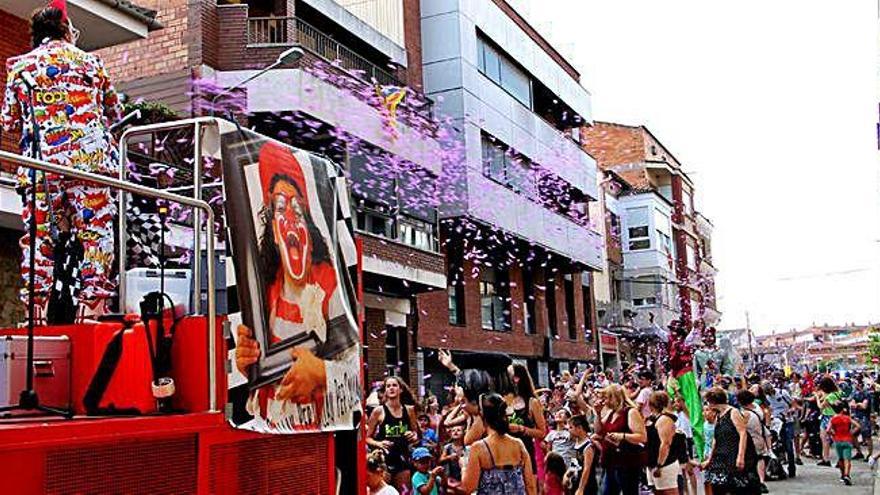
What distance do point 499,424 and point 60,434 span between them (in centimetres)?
442

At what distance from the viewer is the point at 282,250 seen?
14.0 ft

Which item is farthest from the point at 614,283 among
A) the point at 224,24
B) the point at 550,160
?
the point at 224,24

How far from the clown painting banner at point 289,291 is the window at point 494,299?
24455 millimetres

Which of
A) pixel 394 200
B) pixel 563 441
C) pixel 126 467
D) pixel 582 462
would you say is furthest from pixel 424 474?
pixel 394 200

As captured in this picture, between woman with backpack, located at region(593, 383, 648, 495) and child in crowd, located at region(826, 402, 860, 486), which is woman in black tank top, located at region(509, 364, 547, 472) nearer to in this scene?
woman with backpack, located at region(593, 383, 648, 495)

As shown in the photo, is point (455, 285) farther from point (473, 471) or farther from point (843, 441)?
point (473, 471)

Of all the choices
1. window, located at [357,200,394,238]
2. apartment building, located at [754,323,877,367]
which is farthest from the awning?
apartment building, located at [754,323,877,367]

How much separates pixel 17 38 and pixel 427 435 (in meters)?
7.32

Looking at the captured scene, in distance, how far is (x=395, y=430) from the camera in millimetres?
8859

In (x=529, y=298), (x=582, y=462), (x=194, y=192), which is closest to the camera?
(x=194, y=192)

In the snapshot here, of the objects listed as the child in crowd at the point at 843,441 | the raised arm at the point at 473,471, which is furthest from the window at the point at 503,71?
the raised arm at the point at 473,471

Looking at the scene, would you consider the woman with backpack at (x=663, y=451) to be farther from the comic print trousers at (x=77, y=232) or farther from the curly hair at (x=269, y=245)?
the comic print trousers at (x=77, y=232)

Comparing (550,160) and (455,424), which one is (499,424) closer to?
(455,424)

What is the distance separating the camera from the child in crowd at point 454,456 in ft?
32.5
